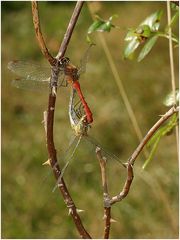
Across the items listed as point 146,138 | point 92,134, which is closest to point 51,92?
point 146,138

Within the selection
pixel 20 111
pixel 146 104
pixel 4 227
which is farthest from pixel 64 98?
pixel 4 227

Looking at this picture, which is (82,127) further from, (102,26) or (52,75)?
(102,26)

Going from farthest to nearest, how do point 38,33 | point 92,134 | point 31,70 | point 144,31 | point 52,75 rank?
1. point 92,134
2. point 144,31
3. point 31,70
4. point 52,75
5. point 38,33

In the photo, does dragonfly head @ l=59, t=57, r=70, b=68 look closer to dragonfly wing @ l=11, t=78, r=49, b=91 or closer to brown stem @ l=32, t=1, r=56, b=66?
brown stem @ l=32, t=1, r=56, b=66

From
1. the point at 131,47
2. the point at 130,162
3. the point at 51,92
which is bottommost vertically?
the point at 130,162

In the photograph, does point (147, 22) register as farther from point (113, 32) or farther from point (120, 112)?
point (113, 32)

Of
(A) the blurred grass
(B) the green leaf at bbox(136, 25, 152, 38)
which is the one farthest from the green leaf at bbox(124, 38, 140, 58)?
(A) the blurred grass
